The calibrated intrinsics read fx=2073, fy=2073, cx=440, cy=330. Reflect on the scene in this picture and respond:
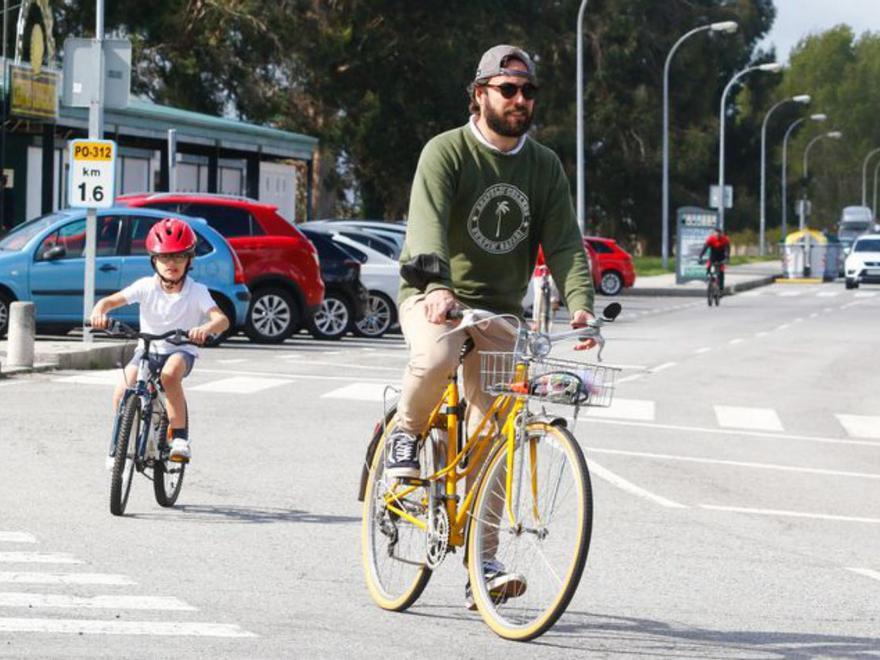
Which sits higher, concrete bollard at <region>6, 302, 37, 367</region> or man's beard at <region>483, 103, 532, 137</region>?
man's beard at <region>483, 103, 532, 137</region>

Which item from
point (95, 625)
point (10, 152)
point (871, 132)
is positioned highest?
point (871, 132)

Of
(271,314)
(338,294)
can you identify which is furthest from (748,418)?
(338,294)

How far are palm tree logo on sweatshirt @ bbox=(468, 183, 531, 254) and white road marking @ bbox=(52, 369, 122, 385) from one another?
11684 mm

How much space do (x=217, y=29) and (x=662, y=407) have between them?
3865cm

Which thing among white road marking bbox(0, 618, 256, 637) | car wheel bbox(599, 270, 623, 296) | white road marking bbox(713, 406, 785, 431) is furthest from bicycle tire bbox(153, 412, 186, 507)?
car wheel bbox(599, 270, 623, 296)

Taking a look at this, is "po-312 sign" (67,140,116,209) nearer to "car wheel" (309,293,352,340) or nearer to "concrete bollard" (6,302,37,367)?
"concrete bollard" (6,302,37,367)

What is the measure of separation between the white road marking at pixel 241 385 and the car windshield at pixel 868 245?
148ft

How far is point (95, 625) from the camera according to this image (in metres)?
7.00

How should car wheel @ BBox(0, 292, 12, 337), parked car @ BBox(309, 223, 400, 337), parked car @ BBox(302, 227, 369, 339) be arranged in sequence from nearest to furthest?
car wheel @ BBox(0, 292, 12, 337)
parked car @ BBox(302, 227, 369, 339)
parked car @ BBox(309, 223, 400, 337)

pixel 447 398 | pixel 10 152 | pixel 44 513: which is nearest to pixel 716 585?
pixel 447 398

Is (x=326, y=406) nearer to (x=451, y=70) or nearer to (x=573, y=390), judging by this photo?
(x=573, y=390)

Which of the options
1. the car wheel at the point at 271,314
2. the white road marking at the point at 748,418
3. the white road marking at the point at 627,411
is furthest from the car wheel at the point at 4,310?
the white road marking at the point at 748,418

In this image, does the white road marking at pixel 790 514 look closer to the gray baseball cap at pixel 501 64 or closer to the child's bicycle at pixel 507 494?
the child's bicycle at pixel 507 494

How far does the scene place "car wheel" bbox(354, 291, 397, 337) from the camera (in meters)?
28.4
